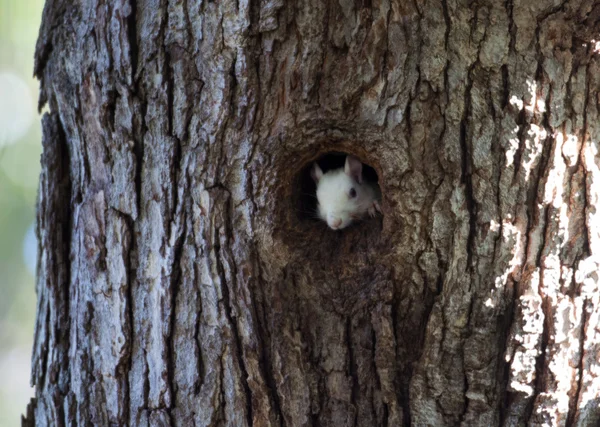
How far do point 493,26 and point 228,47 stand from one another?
2.92 ft

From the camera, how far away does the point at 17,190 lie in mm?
5598

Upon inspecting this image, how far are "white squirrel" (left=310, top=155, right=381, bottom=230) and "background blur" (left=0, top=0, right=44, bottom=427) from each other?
93.2 inches

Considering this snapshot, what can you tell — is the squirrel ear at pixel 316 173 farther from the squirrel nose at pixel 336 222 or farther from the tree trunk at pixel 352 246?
the tree trunk at pixel 352 246

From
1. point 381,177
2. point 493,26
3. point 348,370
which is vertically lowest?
point 348,370

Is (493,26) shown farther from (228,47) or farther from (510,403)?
(510,403)

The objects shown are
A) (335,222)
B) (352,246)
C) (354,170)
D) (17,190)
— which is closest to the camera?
(352,246)

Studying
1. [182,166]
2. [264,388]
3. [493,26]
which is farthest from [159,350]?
[493,26]

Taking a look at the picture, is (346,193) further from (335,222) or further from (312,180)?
(335,222)

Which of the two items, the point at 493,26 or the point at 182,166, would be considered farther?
the point at 182,166

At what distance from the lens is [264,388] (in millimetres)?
2268

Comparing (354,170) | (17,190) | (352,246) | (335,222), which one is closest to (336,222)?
(335,222)

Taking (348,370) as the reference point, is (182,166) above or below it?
above

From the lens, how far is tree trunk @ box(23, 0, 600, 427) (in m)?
2.18

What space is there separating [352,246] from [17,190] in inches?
159
